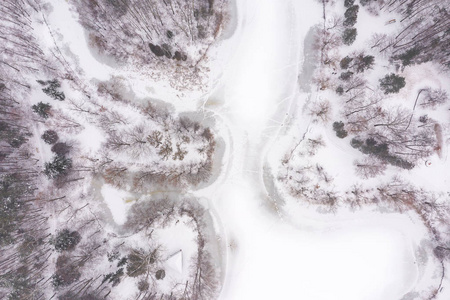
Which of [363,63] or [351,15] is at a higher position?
[351,15]

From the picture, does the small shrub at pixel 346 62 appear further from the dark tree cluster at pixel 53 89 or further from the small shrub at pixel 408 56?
the dark tree cluster at pixel 53 89

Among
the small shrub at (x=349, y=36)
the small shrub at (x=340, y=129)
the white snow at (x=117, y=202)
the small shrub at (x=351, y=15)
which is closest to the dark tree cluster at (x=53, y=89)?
the white snow at (x=117, y=202)

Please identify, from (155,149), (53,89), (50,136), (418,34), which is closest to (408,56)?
(418,34)

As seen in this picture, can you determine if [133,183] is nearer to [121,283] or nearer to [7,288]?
[121,283]

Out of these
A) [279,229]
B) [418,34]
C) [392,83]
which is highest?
[418,34]

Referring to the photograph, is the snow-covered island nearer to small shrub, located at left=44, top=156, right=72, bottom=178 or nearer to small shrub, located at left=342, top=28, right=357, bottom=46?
small shrub, located at left=44, top=156, right=72, bottom=178

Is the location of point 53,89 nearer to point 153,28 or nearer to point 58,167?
point 58,167
